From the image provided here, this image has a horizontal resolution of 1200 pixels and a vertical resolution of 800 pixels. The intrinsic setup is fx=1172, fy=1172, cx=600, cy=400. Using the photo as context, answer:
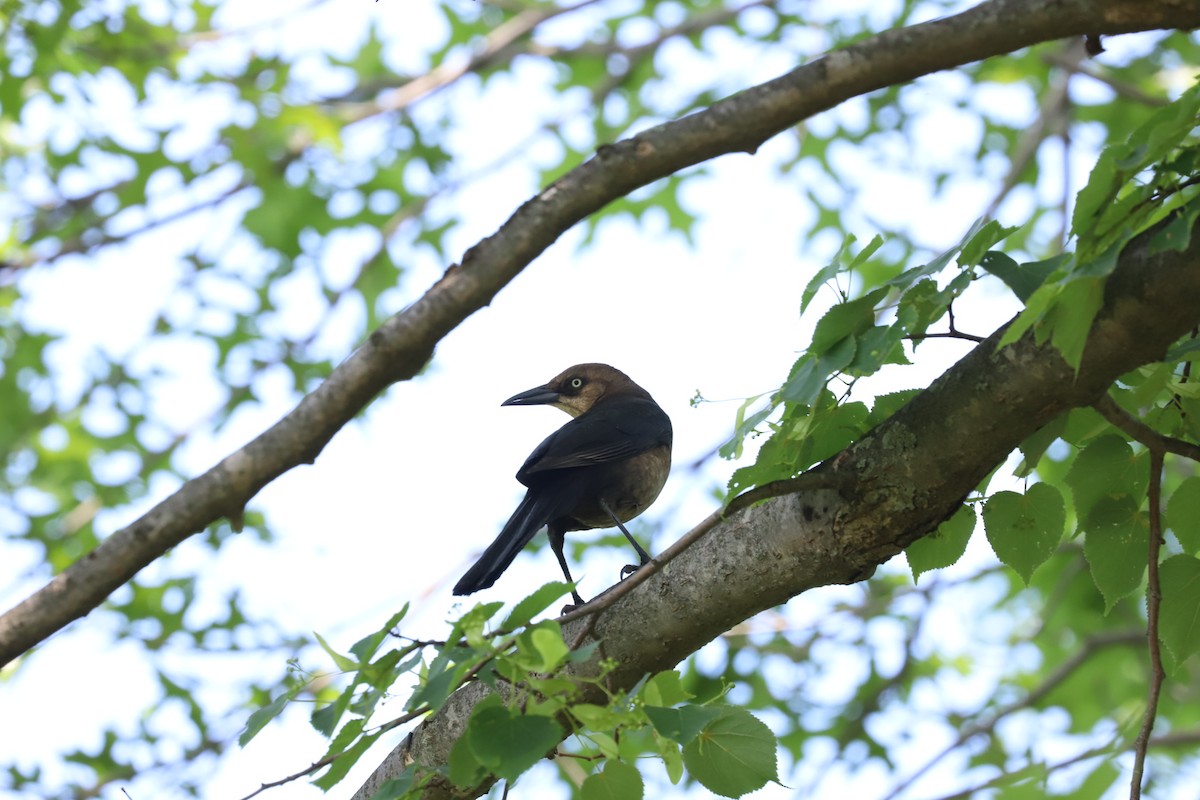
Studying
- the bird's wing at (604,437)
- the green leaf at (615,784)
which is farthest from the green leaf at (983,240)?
the bird's wing at (604,437)

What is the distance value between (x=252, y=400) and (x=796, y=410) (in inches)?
211

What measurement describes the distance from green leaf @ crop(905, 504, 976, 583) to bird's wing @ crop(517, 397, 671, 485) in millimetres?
1623

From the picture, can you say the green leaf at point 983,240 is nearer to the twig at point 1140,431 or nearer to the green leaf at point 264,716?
the twig at point 1140,431

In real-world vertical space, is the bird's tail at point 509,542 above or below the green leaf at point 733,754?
above

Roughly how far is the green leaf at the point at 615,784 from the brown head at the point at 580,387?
3.15 meters

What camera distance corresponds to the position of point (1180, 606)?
1.97 m

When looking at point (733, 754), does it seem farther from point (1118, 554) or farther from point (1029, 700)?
point (1029, 700)

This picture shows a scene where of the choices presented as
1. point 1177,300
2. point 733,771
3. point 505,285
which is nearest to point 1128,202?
point 1177,300

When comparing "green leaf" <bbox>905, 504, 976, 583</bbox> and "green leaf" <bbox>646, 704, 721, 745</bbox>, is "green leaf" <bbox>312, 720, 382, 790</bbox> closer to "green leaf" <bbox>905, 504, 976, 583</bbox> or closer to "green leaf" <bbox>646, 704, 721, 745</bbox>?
"green leaf" <bbox>646, 704, 721, 745</bbox>

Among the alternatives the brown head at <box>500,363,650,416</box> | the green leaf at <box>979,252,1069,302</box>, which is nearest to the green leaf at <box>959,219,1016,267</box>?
the green leaf at <box>979,252,1069,302</box>

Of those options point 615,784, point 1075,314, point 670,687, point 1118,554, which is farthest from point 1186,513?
point 615,784

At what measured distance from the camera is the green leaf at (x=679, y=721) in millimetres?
1653

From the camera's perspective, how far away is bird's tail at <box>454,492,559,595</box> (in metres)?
3.08

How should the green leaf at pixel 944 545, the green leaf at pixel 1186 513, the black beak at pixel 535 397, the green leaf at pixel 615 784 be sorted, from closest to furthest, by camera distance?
the green leaf at pixel 615 784
the green leaf at pixel 1186 513
the green leaf at pixel 944 545
the black beak at pixel 535 397
